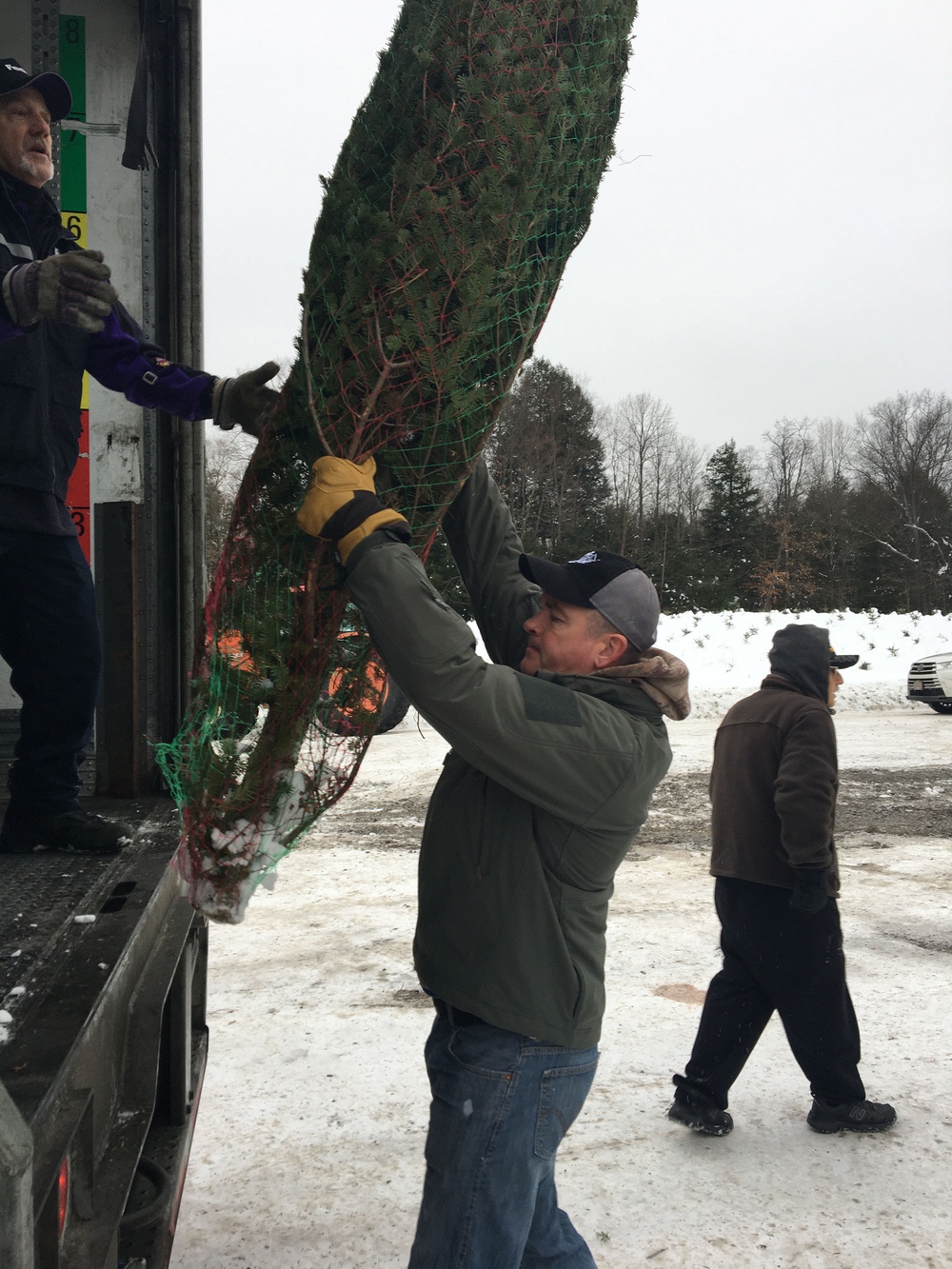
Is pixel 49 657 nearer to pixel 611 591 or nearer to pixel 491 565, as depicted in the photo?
pixel 491 565

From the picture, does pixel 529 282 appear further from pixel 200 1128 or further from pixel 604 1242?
pixel 200 1128

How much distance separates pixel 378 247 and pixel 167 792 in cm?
187

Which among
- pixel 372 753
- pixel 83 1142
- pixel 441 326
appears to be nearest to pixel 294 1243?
pixel 83 1142

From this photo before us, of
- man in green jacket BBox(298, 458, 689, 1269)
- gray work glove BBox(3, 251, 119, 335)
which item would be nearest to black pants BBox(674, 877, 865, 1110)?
A: man in green jacket BBox(298, 458, 689, 1269)

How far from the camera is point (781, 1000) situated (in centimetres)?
376

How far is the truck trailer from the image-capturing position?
1531 millimetres

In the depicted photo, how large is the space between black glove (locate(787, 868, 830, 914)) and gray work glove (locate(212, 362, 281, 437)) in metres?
2.48

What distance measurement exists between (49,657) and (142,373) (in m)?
0.78

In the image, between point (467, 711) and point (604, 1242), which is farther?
point (604, 1242)

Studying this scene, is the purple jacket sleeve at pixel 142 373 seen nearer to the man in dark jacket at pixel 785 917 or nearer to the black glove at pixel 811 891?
the man in dark jacket at pixel 785 917

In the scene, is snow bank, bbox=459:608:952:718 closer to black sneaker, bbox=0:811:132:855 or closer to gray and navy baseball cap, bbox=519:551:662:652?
black sneaker, bbox=0:811:132:855

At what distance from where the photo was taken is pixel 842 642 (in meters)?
21.5

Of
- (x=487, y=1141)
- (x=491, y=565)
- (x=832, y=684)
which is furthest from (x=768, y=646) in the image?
(x=487, y=1141)

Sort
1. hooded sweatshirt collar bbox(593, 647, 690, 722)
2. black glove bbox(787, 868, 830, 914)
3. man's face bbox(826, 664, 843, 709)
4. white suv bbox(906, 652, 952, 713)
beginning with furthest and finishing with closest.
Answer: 1. white suv bbox(906, 652, 952, 713)
2. man's face bbox(826, 664, 843, 709)
3. black glove bbox(787, 868, 830, 914)
4. hooded sweatshirt collar bbox(593, 647, 690, 722)
